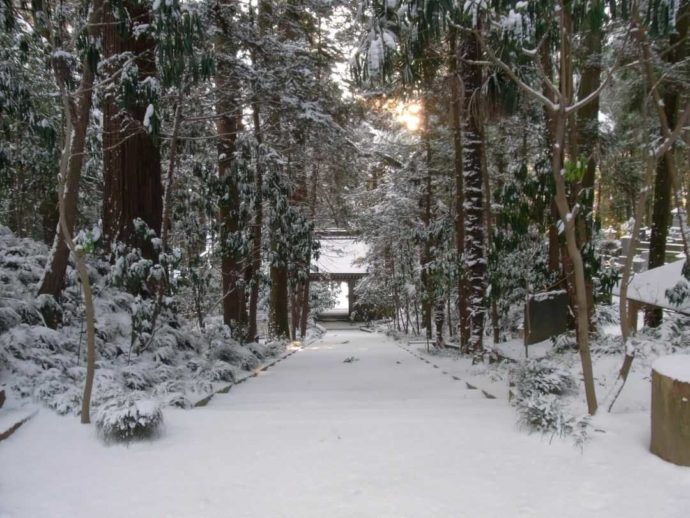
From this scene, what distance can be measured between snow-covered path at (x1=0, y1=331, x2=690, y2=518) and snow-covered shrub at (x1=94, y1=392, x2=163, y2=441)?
0.09m

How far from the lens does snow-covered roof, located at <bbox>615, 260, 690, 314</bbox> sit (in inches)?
366

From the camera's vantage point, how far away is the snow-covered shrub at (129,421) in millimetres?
3520

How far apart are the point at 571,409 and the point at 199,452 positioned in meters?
2.68

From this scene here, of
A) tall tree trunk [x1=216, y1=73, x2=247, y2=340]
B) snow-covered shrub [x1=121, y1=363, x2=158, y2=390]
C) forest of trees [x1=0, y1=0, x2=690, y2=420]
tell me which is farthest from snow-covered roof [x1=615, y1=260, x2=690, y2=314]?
snow-covered shrub [x1=121, y1=363, x2=158, y2=390]

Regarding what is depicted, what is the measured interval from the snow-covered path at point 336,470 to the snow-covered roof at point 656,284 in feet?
20.6

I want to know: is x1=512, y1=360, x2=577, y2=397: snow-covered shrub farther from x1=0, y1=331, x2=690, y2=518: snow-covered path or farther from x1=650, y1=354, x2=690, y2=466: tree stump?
x1=650, y1=354, x2=690, y2=466: tree stump

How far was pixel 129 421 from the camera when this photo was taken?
3541 mm

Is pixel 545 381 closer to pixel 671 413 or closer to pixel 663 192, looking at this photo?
pixel 671 413

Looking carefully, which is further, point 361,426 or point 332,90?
point 332,90

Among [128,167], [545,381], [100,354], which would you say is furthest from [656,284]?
[100,354]

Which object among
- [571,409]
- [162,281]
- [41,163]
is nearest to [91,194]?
[41,163]

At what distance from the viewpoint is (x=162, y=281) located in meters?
6.21

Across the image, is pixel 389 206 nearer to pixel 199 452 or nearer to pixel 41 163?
pixel 41 163

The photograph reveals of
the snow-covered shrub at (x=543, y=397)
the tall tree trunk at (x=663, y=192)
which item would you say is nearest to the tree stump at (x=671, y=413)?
the snow-covered shrub at (x=543, y=397)
